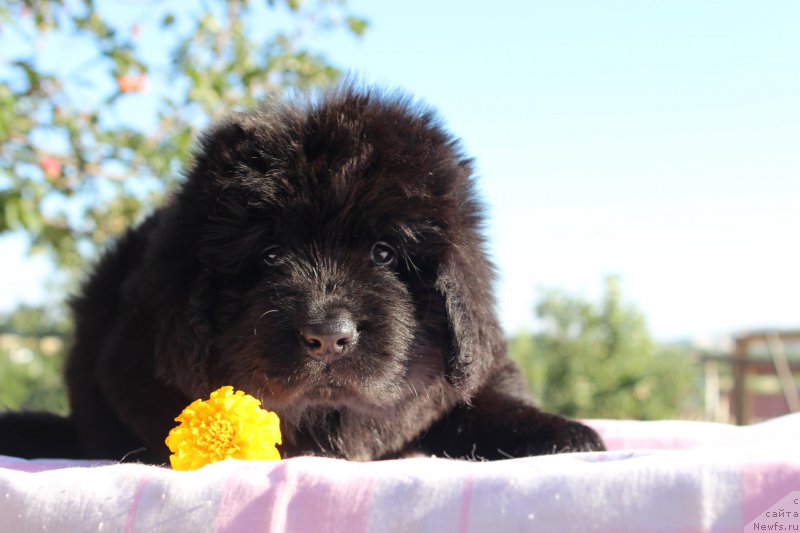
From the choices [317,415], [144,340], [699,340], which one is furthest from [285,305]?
[699,340]

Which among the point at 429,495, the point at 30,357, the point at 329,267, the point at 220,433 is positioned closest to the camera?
the point at 429,495

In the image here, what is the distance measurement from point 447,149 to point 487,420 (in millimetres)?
955

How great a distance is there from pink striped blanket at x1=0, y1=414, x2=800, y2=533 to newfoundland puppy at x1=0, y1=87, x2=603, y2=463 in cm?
42

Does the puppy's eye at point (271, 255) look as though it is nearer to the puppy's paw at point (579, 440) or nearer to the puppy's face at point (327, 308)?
the puppy's face at point (327, 308)

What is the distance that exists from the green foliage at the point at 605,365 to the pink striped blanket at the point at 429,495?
6.68 metres

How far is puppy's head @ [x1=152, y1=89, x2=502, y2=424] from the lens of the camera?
2115 mm

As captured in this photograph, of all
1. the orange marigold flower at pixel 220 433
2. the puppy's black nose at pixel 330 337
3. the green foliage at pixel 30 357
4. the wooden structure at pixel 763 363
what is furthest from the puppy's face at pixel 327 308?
the green foliage at pixel 30 357

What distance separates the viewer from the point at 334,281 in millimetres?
2168

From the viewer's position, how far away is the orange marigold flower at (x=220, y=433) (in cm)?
192

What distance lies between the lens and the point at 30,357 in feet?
37.4

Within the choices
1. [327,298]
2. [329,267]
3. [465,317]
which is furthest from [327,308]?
[465,317]

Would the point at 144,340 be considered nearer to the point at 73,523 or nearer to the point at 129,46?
the point at 73,523

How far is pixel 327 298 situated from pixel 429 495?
745 millimetres

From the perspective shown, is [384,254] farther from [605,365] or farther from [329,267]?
[605,365]
